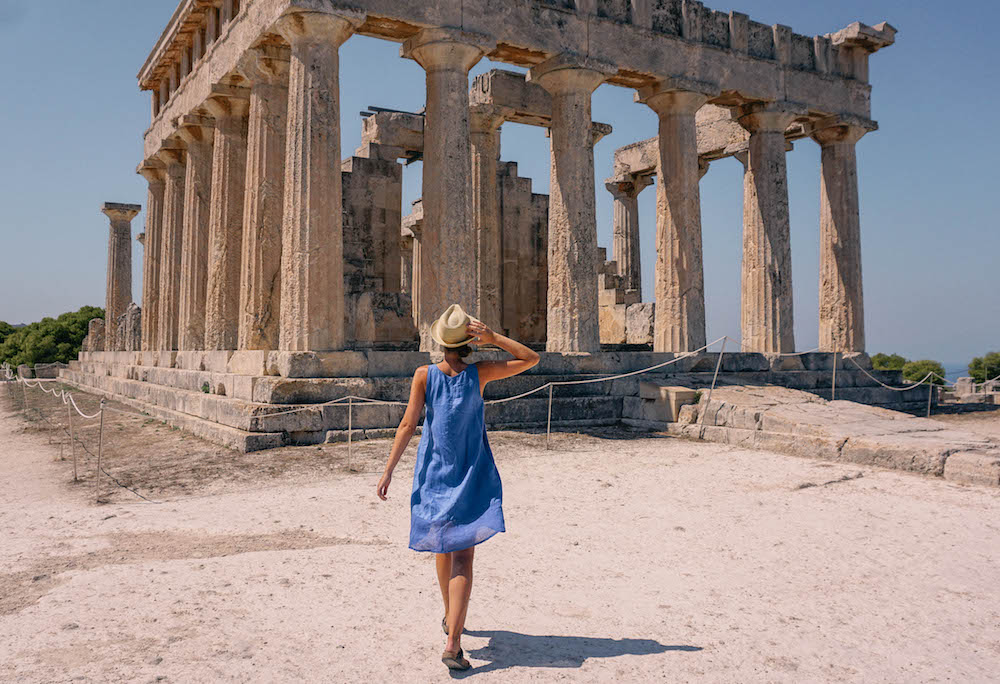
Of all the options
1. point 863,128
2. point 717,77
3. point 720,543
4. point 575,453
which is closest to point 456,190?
point 575,453

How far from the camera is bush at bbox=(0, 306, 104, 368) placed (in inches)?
1742

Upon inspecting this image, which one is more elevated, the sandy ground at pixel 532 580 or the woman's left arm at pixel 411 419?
the woman's left arm at pixel 411 419

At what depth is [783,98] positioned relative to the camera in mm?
16984

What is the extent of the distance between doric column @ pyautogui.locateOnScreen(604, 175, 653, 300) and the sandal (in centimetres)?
2051

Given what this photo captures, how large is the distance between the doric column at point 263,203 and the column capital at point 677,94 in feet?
23.8

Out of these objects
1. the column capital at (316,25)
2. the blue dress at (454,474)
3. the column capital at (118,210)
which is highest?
the column capital at (118,210)

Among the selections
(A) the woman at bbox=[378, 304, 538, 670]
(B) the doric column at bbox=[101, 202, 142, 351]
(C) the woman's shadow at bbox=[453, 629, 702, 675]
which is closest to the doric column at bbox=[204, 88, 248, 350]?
(A) the woman at bbox=[378, 304, 538, 670]

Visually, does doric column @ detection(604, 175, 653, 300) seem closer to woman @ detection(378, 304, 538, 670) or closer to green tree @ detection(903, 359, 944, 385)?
woman @ detection(378, 304, 538, 670)

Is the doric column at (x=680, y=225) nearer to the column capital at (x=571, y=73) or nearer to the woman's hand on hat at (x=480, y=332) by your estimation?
the column capital at (x=571, y=73)

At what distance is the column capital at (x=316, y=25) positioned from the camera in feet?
37.3

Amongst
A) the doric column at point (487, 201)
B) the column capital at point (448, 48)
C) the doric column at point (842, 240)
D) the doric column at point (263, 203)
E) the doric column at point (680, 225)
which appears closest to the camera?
the column capital at point (448, 48)

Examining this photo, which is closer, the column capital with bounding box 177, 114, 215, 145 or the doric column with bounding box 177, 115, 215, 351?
the column capital with bounding box 177, 114, 215, 145

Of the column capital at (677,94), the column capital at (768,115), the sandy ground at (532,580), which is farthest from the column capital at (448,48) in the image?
the sandy ground at (532,580)

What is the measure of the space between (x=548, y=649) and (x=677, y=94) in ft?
45.0
